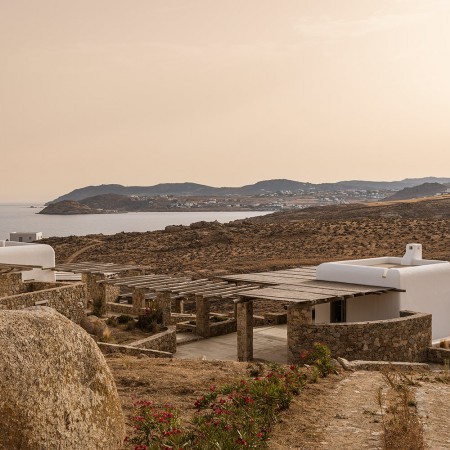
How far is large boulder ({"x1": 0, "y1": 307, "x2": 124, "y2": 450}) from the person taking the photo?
16.2ft

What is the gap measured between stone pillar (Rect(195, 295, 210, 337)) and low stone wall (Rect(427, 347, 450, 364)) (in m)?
6.89

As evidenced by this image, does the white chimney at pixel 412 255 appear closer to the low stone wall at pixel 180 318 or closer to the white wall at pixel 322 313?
the white wall at pixel 322 313

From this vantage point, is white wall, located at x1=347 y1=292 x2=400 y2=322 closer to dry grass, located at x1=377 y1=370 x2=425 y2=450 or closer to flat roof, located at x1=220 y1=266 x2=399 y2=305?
flat roof, located at x1=220 y1=266 x2=399 y2=305

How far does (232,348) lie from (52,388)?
14.9m

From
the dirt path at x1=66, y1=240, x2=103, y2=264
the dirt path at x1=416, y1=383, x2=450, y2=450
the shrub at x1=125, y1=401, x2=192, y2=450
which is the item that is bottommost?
the dirt path at x1=66, y1=240, x2=103, y2=264

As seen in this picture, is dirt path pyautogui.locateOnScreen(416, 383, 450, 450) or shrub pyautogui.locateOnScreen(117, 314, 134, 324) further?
shrub pyautogui.locateOnScreen(117, 314, 134, 324)

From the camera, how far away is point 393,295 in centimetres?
1938

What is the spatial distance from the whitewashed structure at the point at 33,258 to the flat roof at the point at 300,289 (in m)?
6.89

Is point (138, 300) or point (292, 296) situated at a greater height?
point (292, 296)

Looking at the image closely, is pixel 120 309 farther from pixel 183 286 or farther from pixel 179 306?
pixel 183 286

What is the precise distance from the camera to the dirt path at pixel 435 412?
320 inches

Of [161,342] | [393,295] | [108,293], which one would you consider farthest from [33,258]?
[393,295]

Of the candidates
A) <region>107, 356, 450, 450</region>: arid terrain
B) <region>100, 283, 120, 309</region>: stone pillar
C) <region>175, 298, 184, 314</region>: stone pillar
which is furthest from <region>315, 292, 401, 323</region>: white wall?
<region>175, 298, 184, 314</region>: stone pillar

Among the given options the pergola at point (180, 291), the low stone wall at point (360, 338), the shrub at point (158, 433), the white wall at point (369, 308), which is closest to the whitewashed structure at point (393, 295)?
the white wall at point (369, 308)
